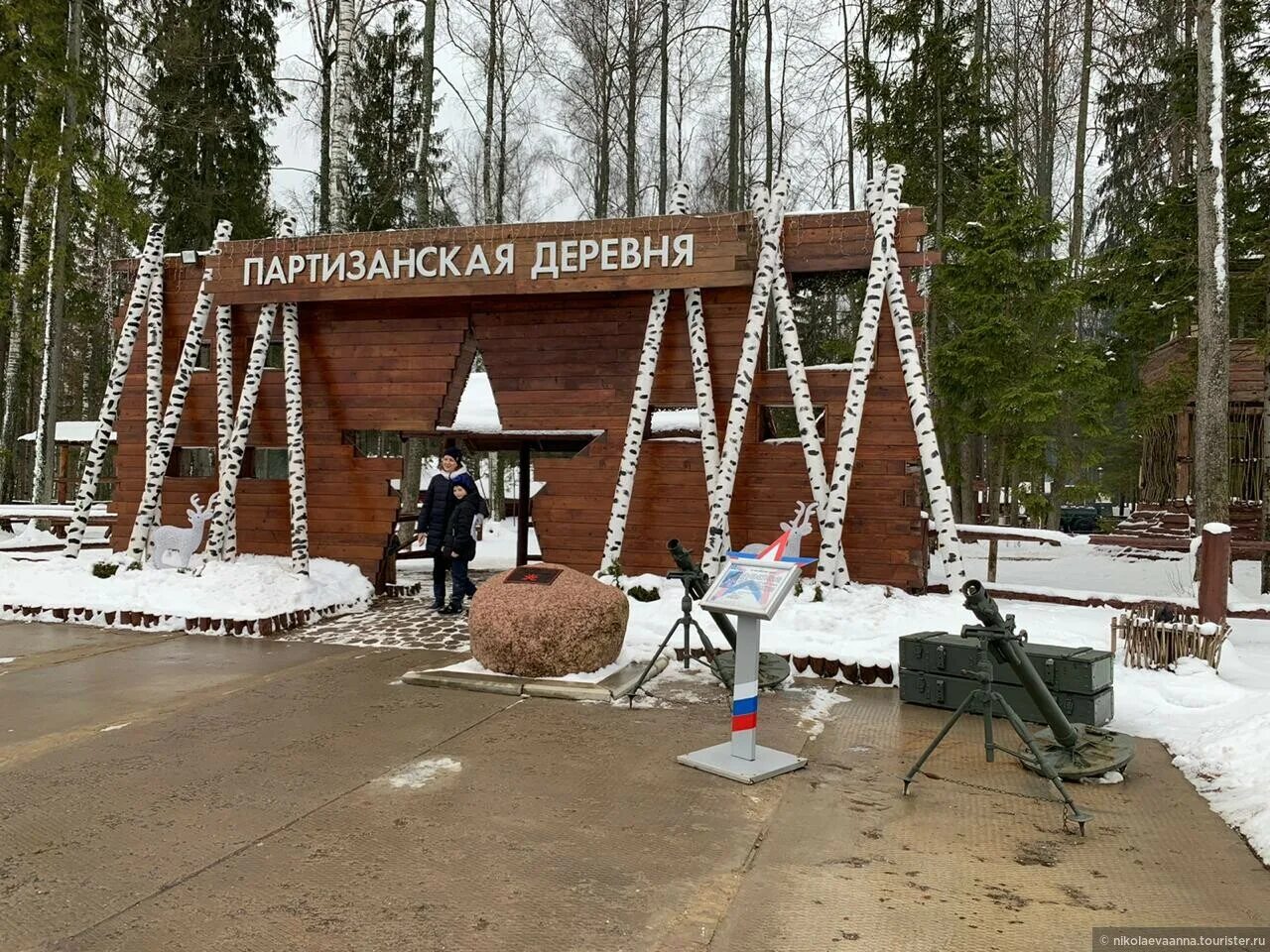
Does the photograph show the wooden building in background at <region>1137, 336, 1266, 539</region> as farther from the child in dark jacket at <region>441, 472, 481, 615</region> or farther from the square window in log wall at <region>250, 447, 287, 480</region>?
the square window in log wall at <region>250, 447, 287, 480</region>

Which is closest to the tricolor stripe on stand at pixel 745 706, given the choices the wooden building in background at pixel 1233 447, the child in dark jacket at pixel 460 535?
the child in dark jacket at pixel 460 535

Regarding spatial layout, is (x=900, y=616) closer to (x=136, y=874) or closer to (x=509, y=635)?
(x=509, y=635)

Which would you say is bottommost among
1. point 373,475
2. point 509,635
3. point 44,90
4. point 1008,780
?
point 1008,780

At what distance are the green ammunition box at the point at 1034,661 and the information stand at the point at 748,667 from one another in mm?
1302

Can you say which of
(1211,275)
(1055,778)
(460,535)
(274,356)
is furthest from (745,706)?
(274,356)

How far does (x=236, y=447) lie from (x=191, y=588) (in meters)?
2.10

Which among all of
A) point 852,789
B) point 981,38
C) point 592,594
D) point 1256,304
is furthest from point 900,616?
point 981,38

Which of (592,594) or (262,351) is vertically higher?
(262,351)

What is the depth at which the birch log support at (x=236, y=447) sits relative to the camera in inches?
424

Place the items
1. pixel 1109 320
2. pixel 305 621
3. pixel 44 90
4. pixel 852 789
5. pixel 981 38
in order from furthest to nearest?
pixel 1109 320
pixel 981 38
pixel 44 90
pixel 305 621
pixel 852 789

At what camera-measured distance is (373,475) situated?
11.0 m

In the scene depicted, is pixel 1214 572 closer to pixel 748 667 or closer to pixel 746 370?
pixel 746 370

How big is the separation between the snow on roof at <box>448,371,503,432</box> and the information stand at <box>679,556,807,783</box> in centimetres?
639

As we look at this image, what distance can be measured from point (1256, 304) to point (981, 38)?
28.3 feet
